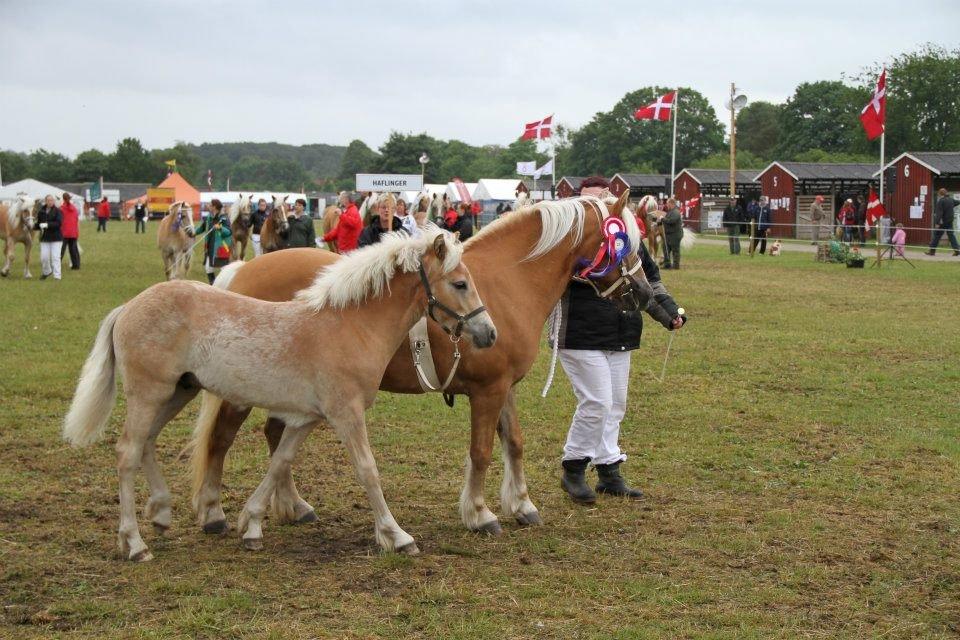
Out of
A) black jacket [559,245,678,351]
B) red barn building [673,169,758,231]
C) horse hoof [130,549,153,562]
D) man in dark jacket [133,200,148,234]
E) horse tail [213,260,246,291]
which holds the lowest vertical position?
horse hoof [130,549,153,562]

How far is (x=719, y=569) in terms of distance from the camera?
17.3ft

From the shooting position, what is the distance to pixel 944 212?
30.7 meters

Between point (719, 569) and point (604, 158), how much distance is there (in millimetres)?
106379

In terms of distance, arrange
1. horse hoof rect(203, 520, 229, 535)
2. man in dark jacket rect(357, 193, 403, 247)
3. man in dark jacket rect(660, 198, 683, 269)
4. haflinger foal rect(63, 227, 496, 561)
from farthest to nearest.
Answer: man in dark jacket rect(660, 198, 683, 269) → man in dark jacket rect(357, 193, 403, 247) → horse hoof rect(203, 520, 229, 535) → haflinger foal rect(63, 227, 496, 561)

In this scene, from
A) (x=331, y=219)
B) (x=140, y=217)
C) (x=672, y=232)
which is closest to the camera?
(x=331, y=219)

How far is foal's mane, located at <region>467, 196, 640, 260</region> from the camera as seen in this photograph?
6168 millimetres

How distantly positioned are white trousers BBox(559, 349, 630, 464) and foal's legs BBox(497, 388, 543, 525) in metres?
0.53

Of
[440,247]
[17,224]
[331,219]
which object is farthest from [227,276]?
[17,224]

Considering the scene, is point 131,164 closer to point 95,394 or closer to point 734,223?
point 734,223

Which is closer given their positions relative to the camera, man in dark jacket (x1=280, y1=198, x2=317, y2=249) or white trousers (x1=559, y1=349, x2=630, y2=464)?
white trousers (x1=559, y1=349, x2=630, y2=464)

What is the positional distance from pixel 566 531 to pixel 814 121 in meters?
96.3

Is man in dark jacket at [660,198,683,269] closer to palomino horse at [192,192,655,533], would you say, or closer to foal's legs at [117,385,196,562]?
palomino horse at [192,192,655,533]

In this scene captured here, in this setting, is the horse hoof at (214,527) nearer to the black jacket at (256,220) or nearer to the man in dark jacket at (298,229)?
the man in dark jacket at (298,229)

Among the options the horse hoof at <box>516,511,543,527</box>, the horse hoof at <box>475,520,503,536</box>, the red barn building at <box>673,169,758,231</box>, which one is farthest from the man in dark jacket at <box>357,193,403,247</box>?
the red barn building at <box>673,169,758,231</box>
